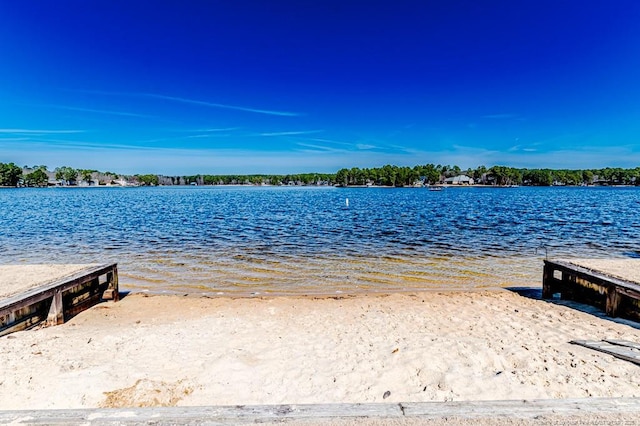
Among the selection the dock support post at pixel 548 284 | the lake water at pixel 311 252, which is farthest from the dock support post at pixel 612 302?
the lake water at pixel 311 252

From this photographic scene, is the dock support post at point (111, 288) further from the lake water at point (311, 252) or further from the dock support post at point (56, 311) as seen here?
the dock support post at point (56, 311)

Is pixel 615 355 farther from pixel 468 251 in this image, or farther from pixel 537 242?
pixel 537 242

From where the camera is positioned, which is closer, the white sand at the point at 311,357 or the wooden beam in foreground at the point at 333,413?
the wooden beam in foreground at the point at 333,413

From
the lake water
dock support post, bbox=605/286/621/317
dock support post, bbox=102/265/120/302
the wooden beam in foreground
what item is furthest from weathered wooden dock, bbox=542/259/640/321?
dock support post, bbox=102/265/120/302

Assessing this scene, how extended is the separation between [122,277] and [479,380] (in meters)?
12.4

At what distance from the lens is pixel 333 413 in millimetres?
3631

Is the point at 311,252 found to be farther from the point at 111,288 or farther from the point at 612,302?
the point at 612,302

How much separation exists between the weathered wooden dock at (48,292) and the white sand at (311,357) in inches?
13.7

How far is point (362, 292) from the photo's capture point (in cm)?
1127

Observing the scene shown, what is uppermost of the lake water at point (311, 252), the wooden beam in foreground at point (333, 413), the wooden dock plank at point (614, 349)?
the wooden beam in foreground at point (333, 413)

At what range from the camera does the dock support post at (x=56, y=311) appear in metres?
7.70

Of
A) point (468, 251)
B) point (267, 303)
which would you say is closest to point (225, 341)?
point (267, 303)

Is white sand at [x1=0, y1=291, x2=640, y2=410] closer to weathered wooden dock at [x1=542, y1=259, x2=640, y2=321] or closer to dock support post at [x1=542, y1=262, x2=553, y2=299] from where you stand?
weathered wooden dock at [x1=542, y1=259, x2=640, y2=321]

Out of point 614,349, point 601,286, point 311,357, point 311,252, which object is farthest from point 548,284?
point 311,252
